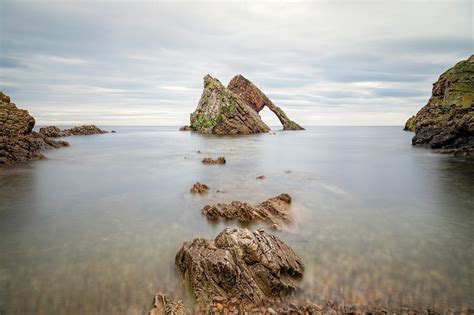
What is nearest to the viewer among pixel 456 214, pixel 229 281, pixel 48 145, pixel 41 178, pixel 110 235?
pixel 229 281

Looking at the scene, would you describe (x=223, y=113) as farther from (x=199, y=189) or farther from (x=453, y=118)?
(x=199, y=189)

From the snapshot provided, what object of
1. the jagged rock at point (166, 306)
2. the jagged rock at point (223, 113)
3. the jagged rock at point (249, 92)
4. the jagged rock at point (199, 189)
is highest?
the jagged rock at point (249, 92)

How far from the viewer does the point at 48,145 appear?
42.2 meters

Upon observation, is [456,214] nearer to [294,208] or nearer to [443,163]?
[294,208]

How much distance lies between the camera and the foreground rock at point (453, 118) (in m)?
35.0

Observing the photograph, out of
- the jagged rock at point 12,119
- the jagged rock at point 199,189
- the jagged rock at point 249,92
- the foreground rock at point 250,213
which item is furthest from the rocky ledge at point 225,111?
the foreground rock at point 250,213

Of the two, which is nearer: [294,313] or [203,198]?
[294,313]

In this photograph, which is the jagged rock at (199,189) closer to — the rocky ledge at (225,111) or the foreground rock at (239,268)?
the foreground rock at (239,268)

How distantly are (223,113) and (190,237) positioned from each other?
287 feet

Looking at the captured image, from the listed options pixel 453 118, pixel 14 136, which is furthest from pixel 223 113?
pixel 14 136

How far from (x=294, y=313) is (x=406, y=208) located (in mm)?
11105

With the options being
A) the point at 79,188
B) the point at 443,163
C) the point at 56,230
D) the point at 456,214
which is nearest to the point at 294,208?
the point at 456,214

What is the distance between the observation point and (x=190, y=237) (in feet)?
35.1

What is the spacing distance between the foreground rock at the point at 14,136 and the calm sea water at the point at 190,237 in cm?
747
